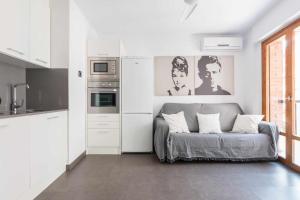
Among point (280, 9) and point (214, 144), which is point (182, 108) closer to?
point (214, 144)

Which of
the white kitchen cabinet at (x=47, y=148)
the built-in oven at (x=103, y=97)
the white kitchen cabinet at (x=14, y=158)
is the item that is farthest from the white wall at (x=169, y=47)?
the white kitchen cabinet at (x=14, y=158)

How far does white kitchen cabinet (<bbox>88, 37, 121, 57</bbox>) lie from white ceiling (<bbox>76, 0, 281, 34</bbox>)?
1.22ft

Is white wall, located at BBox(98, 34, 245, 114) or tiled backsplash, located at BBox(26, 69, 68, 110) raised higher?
white wall, located at BBox(98, 34, 245, 114)

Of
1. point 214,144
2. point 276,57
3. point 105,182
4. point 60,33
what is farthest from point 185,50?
point 105,182

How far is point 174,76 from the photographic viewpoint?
4.76 m

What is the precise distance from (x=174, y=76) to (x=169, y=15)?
4.57ft

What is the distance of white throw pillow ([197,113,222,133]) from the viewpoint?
156 inches

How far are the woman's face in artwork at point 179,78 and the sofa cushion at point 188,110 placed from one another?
1.65 ft

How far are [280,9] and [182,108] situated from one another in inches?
91.4

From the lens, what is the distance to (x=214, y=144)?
348 centimetres

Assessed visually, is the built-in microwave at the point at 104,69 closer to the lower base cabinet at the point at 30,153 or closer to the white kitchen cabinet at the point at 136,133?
the white kitchen cabinet at the point at 136,133

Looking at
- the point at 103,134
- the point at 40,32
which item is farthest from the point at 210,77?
the point at 40,32

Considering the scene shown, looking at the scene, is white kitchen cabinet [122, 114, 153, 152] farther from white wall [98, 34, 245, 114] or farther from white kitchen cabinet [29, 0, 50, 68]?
white kitchen cabinet [29, 0, 50, 68]

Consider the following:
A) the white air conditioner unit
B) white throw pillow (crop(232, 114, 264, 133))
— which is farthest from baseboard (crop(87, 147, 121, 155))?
the white air conditioner unit
